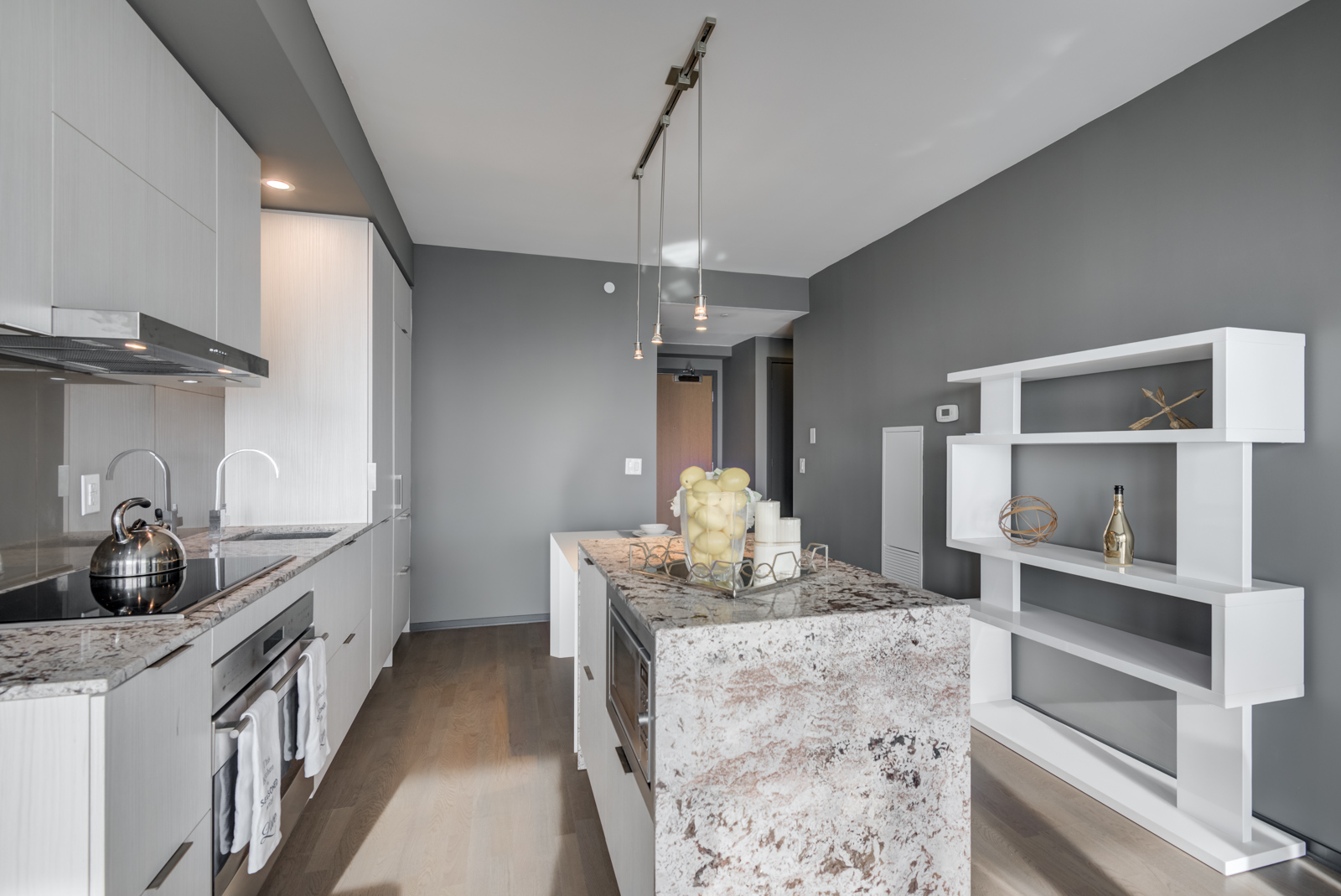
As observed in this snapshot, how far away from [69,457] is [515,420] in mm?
2713

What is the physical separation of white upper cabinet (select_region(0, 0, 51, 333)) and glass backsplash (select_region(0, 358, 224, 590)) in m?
0.51

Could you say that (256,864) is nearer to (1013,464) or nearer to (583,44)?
(583,44)

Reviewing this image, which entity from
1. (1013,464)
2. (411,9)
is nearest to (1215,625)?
(1013,464)

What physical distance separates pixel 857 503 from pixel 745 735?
3.34 metres

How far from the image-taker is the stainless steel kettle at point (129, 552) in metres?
1.51

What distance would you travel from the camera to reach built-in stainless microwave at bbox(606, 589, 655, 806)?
119 centimetres

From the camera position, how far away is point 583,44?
6.82ft

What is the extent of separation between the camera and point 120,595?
1.41m

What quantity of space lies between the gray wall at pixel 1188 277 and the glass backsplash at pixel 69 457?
3.48 m

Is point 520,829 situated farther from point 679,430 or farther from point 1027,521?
point 679,430

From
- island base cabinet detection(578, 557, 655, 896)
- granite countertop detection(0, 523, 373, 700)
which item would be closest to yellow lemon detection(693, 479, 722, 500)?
island base cabinet detection(578, 557, 655, 896)

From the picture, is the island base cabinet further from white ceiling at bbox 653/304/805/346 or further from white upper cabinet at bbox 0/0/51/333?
white ceiling at bbox 653/304/805/346

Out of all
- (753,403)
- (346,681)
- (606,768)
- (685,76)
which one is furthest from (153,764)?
(753,403)

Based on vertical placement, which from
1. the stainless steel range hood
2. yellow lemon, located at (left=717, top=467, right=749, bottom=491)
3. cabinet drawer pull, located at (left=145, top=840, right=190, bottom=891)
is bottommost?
cabinet drawer pull, located at (left=145, top=840, right=190, bottom=891)
